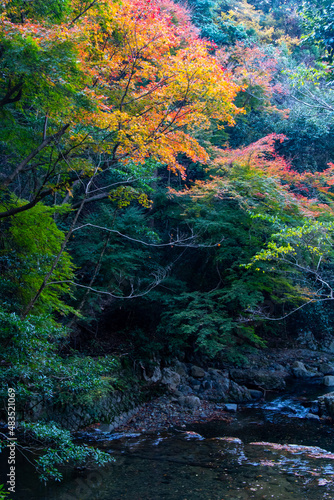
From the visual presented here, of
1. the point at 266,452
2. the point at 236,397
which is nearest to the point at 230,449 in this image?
the point at 266,452

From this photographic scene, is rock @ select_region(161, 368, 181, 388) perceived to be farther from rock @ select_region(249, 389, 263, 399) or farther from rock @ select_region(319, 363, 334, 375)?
rock @ select_region(319, 363, 334, 375)

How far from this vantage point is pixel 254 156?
37.9 ft

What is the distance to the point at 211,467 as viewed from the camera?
590 centimetres

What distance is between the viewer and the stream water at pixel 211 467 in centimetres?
498

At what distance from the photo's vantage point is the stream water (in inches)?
196

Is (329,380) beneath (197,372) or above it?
above

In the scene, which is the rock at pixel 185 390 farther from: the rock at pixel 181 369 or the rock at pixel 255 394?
the rock at pixel 255 394

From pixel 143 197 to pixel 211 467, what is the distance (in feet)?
18.6

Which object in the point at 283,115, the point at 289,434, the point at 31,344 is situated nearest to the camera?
the point at 31,344

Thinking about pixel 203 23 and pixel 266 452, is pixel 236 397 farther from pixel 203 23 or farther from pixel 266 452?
pixel 203 23

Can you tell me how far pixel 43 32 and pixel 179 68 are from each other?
2.29 m

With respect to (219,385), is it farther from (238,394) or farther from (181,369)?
(181,369)

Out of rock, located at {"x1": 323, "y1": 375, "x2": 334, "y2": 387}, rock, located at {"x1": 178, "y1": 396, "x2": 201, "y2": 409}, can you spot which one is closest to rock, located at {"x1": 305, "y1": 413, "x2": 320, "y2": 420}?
rock, located at {"x1": 178, "y1": 396, "x2": 201, "y2": 409}

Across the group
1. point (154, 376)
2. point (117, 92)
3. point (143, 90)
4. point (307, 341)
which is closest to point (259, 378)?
point (154, 376)
